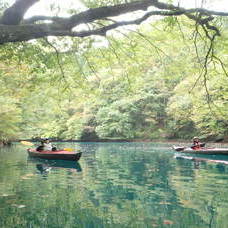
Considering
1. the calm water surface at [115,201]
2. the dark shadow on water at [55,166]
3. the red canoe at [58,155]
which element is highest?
the red canoe at [58,155]

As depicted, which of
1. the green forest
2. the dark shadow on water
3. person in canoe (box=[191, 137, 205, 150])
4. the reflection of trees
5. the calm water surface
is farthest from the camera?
person in canoe (box=[191, 137, 205, 150])

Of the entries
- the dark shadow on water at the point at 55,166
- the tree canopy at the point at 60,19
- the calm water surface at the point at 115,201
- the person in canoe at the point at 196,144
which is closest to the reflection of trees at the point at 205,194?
the calm water surface at the point at 115,201

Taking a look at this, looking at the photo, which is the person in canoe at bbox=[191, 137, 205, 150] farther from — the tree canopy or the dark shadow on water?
the tree canopy

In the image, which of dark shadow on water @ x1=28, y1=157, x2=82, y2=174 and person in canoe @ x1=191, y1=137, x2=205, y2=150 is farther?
person in canoe @ x1=191, y1=137, x2=205, y2=150

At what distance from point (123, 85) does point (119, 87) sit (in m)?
4.95

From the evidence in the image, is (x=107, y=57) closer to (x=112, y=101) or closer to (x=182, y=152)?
(x=182, y=152)

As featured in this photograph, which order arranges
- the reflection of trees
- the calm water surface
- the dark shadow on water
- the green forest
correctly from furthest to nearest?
the dark shadow on water
the green forest
the reflection of trees
the calm water surface

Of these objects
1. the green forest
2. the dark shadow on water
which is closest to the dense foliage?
the green forest

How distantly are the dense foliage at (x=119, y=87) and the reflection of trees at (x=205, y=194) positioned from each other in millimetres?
1931

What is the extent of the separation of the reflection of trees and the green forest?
1.87 meters

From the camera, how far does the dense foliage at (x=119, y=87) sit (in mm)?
7020

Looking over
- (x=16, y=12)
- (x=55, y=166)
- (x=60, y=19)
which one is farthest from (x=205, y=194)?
(x=55, y=166)

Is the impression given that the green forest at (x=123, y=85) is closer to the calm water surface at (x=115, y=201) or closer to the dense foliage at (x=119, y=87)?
the dense foliage at (x=119, y=87)

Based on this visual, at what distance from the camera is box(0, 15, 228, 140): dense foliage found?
7.02 m
